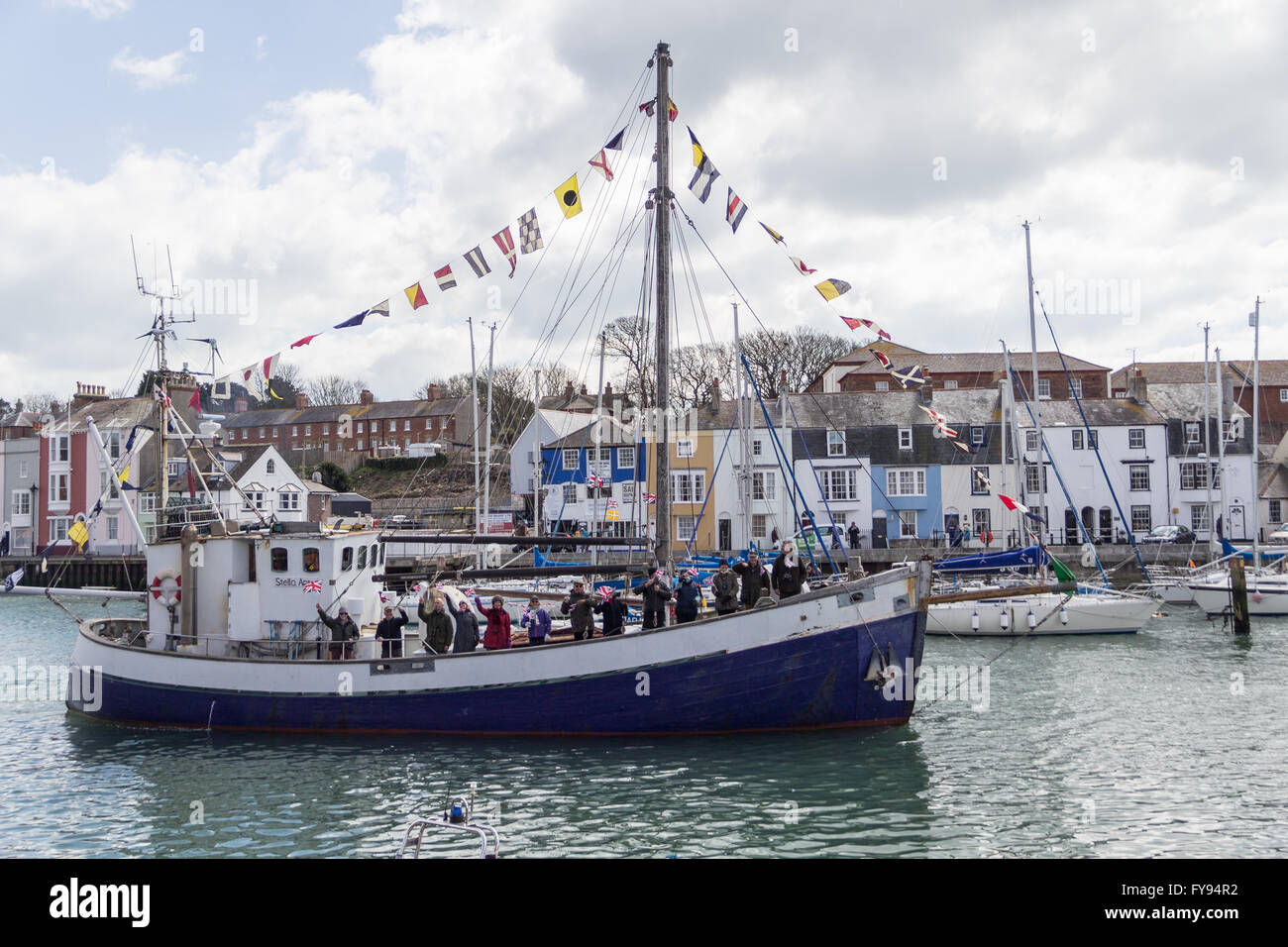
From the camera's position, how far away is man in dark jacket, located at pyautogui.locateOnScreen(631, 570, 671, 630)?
1692cm

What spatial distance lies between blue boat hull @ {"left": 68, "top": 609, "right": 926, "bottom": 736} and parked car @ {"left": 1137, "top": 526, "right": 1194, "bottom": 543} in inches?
1504

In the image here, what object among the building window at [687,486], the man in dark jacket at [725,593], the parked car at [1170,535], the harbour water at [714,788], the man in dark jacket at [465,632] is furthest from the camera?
the building window at [687,486]

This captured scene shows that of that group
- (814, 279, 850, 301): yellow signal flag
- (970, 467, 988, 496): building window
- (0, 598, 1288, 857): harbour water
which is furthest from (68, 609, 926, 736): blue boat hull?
(970, 467, 988, 496): building window

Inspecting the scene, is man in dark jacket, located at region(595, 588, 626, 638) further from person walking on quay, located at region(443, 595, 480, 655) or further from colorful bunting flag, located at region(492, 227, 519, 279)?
colorful bunting flag, located at region(492, 227, 519, 279)

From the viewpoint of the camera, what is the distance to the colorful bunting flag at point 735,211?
18.7 meters

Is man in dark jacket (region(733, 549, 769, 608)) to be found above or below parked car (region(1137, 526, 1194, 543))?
above

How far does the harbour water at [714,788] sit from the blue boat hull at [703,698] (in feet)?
0.94

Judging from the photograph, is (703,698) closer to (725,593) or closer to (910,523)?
(725,593)

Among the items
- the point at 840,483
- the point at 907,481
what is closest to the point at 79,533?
the point at 840,483

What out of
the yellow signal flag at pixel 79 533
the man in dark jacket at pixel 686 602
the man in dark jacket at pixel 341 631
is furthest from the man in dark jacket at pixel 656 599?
the yellow signal flag at pixel 79 533

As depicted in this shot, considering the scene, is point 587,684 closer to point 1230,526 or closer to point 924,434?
point 924,434

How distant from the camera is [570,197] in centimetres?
1883

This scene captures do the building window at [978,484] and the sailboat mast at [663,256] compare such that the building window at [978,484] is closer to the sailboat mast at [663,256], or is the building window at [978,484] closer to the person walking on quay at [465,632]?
the sailboat mast at [663,256]

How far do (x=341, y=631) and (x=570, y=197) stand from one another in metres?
8.83
